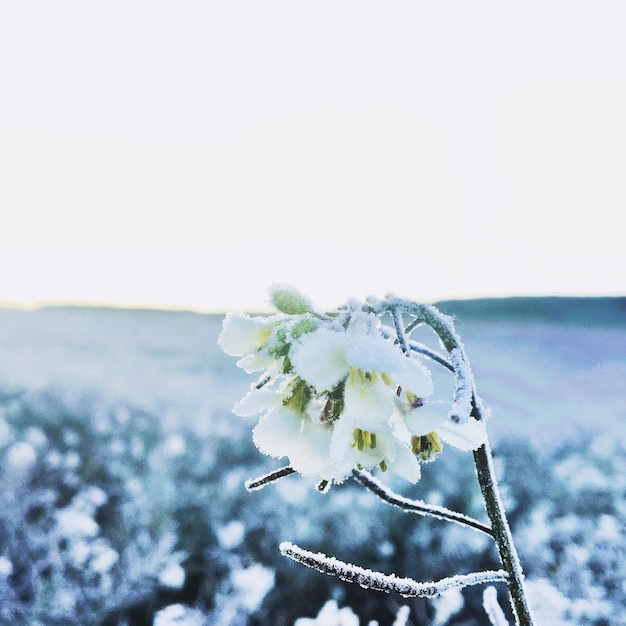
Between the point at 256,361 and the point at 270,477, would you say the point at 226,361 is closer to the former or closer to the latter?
the point at 270,477

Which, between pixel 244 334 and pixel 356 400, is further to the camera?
pixel 244 334

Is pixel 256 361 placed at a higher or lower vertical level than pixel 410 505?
Answer: higher

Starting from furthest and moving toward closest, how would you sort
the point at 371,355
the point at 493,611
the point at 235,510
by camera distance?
1. the point at 235,510
2. the point at 493,611
3. the point at 371,355

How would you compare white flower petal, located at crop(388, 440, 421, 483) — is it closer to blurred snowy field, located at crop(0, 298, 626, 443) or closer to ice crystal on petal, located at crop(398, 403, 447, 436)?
ice crystal on petal, located at crop(398, 403, 447, 436)

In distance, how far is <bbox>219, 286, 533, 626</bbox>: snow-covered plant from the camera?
41.3 inches

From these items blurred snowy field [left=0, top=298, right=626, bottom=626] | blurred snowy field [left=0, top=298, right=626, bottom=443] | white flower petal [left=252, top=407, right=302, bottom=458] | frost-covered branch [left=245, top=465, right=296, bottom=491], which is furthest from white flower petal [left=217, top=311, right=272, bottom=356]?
blurred snowy field [left=0, top=298, right=626, bottom=443]

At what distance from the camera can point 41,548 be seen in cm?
426

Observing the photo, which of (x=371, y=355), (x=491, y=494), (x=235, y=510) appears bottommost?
(x=235, y=510)

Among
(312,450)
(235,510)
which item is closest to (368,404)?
(312,450)

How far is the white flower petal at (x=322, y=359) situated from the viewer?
3.40 feet

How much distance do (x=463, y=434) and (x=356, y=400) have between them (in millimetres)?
215

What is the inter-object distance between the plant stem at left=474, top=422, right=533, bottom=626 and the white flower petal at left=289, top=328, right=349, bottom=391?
0.40 m

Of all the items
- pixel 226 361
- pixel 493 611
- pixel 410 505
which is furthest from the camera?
pixel 226 361

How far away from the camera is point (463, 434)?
3.76ft
